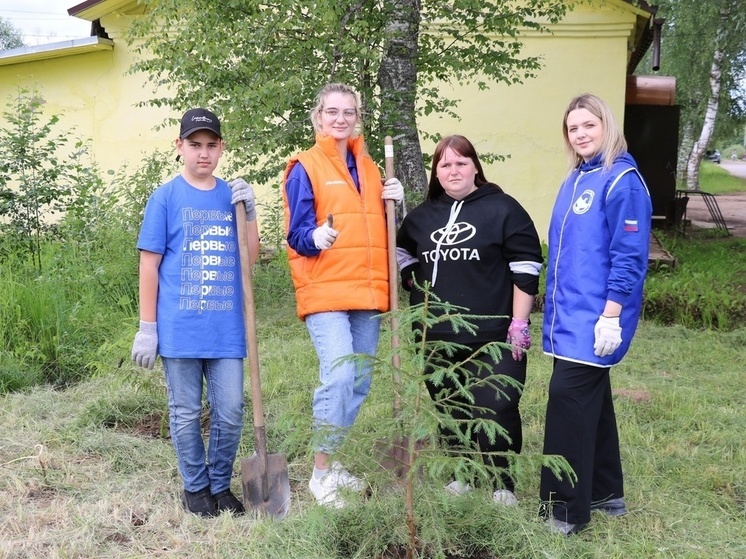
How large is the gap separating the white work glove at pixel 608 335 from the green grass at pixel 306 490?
0.56 m

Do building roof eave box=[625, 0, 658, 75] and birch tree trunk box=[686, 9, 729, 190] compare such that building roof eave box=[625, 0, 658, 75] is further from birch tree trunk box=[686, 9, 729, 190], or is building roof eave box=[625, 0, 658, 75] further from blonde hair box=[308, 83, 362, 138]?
blonde hair box=[308, 83, 362, 138]

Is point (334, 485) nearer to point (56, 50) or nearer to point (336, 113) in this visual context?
point (336, 113)

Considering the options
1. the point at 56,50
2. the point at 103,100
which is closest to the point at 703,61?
the point at 103,100

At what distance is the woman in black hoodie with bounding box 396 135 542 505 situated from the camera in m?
3.16

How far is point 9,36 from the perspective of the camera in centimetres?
4256

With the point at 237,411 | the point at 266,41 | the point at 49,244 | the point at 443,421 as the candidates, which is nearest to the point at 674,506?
the point at 443,421

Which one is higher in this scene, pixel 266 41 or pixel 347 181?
pixel 266 41

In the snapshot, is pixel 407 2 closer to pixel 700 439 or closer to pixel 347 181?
pixel 347 181

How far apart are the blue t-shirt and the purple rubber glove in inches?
45.6

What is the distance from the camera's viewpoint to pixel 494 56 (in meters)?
7.29

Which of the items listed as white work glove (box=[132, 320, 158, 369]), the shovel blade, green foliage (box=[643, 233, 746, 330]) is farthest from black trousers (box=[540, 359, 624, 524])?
green foliage (box=[643, 233, 746, 330])

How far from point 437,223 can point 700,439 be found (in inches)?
84.3

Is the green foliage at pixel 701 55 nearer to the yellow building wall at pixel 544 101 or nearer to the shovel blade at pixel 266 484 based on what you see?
the yellow building wall at pixel 544 101

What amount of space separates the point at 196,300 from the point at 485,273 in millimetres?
1224
